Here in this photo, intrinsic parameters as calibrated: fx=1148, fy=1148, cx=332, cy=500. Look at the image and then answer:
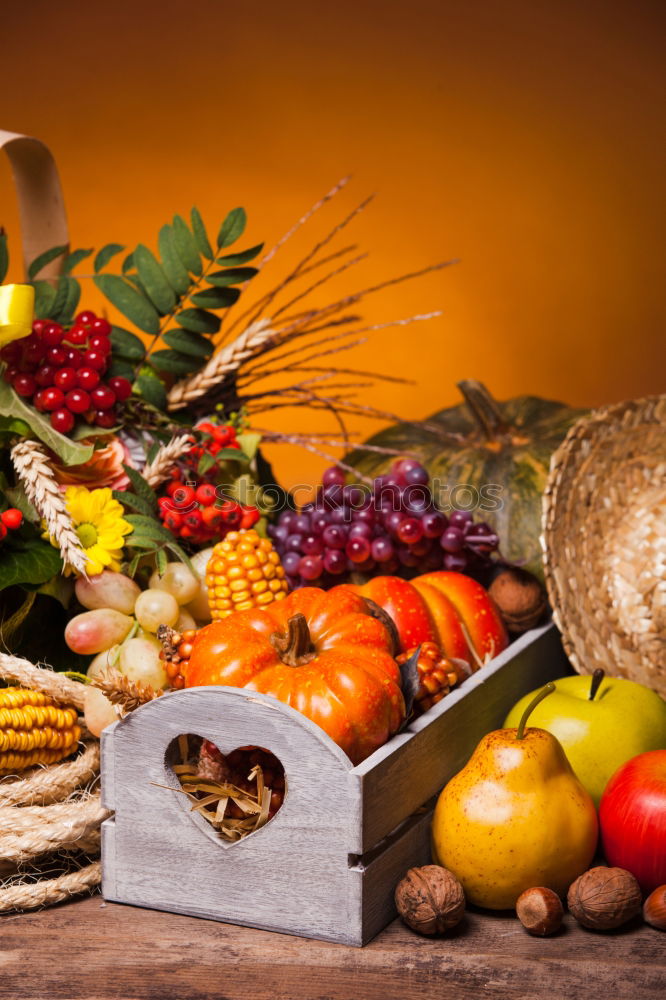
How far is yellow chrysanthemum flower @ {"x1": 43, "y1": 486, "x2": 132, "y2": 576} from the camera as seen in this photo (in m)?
1.65

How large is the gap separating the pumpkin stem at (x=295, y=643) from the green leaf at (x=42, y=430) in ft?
1.50

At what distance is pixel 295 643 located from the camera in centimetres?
134

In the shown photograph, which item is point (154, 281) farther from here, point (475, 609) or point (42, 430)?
point (475, 609)

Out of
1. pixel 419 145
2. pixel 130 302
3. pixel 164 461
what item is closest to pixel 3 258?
pixel 130 302

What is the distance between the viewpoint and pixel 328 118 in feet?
9.41

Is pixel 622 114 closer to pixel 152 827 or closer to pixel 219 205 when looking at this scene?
pixel 219 205

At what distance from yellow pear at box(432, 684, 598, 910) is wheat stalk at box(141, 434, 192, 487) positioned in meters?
0.68

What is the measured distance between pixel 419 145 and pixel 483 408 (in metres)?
0.91

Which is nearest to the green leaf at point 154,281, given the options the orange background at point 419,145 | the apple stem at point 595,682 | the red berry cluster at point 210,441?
the red berry cluster at point 210,441

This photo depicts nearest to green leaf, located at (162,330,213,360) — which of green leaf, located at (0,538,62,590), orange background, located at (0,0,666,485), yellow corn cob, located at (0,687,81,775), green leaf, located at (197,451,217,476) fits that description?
green leaf, located at (197,451,217,476)

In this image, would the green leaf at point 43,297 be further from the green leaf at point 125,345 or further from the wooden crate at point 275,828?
the wooden crate at point 275,828

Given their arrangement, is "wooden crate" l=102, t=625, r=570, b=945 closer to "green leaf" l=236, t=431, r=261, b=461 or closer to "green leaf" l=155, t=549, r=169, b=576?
"green leaf" l=155, t=549, r=169, b=576

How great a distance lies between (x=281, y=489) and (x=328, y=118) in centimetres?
125

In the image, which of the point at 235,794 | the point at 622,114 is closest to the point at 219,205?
the point at 622,114
